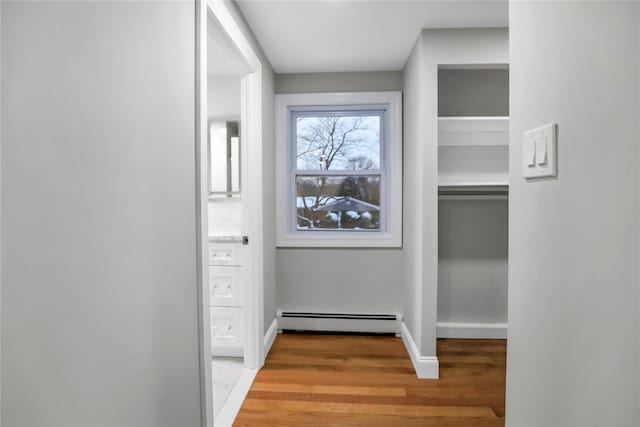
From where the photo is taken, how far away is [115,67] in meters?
0.91

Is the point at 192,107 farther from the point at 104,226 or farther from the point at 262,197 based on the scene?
the point at 262,197

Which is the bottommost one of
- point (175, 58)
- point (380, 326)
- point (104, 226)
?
point (380, 326)

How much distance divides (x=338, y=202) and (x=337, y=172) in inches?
11.0

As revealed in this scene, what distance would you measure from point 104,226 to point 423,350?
2.23m

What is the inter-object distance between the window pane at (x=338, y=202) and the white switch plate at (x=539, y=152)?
2369 millimetres

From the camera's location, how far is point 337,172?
3.34 meters

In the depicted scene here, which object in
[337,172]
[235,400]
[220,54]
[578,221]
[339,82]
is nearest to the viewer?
[578,221]

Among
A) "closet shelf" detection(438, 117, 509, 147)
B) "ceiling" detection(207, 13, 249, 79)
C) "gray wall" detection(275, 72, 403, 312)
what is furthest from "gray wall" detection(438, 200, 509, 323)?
"ceiling" detection(207, 13, 249, 79)

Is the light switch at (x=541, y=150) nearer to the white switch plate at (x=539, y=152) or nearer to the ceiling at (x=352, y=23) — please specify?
the white switch plate at (x=539, y=152)

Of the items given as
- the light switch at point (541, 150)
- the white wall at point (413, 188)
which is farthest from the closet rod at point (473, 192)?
the light switch at point (541, 150)

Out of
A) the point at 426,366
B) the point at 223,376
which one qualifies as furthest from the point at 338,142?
the point at 223,376

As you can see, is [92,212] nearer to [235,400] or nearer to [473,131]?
[235,400]

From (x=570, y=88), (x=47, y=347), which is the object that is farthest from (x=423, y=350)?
(x=47, y=347)

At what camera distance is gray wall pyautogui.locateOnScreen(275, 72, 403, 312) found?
3254mm
